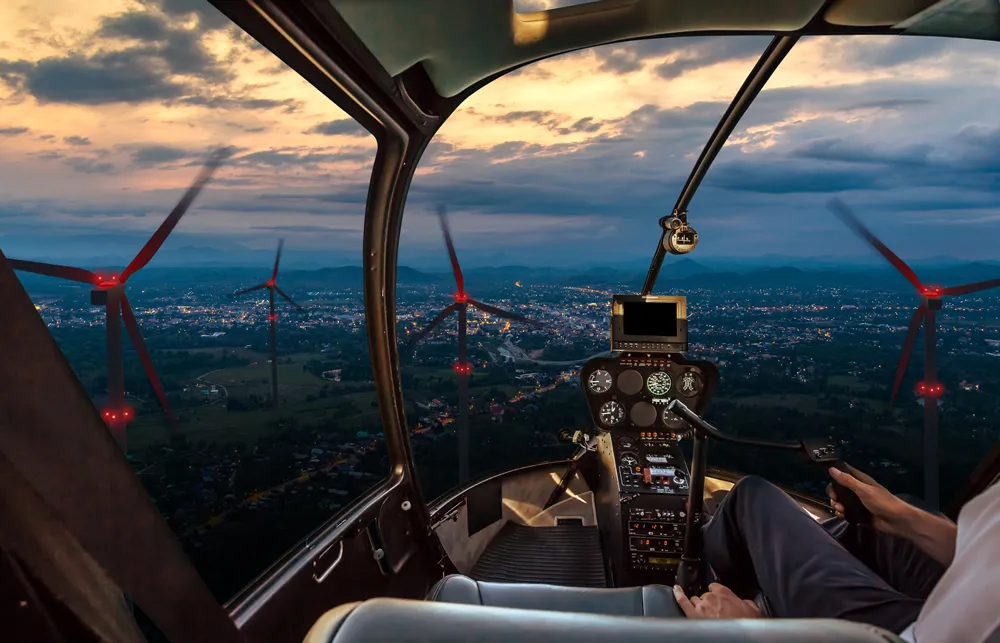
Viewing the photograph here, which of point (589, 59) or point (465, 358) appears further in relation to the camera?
point (465, 358)

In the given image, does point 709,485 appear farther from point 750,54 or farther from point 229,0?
point 229,0

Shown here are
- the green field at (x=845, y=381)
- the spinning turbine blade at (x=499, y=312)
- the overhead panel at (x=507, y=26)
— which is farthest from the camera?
the green field at (x=845, y=381)

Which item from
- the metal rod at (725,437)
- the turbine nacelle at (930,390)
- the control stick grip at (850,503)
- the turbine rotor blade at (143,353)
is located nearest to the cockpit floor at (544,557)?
the metal rod at (725,437)


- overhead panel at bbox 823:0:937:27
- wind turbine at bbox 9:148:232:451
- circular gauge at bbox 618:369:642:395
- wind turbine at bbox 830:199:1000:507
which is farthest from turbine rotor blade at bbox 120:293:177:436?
wind turbine at bbox 830:199:1000:507

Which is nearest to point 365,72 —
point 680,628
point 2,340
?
point 2,340

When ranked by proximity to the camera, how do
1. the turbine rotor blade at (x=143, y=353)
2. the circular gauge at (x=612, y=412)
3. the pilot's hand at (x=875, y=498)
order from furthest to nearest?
the circular gauge at (x=612, y=412) → the turbine rotor blade at (x=143, y=353) → the pilot's hand at (x=875, y=498)

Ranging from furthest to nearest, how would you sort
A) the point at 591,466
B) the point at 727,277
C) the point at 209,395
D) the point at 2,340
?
1. the point at 727,277
2. the point at 591,466
3. the point at 209,395
4. the point at 2,340

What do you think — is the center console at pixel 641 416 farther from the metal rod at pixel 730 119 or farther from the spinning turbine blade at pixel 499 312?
the spinning turbine blade at pixel 499 312

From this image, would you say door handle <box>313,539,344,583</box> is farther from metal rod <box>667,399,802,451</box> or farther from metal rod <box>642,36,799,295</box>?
metal rod <box>642,36,799,295</box>
